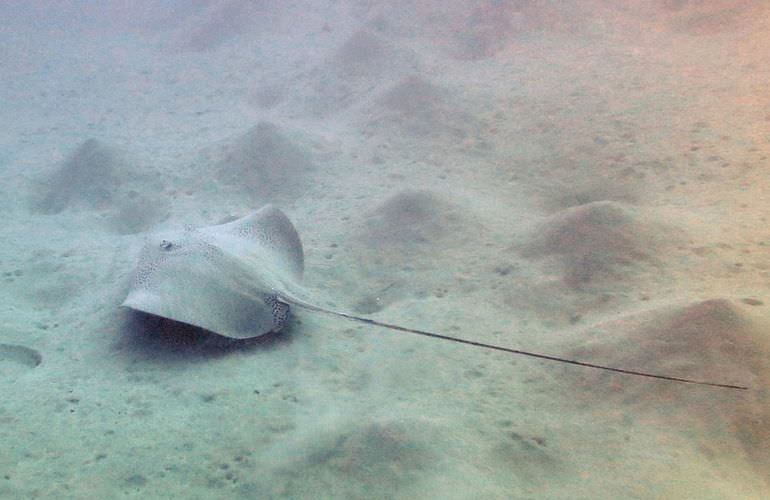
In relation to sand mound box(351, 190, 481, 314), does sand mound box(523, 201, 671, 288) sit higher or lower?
higher

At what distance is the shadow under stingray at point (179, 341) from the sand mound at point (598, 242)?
6.83 ft

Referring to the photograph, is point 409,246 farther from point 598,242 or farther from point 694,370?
point 694,370

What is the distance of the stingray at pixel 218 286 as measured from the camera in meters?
3.47

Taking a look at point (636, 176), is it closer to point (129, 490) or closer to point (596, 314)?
point (596, 314)

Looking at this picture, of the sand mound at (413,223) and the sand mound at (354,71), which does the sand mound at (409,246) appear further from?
the sand mound at (354,71)

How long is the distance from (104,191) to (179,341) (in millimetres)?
3666

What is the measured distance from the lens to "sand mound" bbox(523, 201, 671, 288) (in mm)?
4012

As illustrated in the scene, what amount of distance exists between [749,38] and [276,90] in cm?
679

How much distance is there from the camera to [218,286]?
11.9 feet

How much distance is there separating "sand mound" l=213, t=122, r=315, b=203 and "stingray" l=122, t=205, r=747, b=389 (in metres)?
2.18

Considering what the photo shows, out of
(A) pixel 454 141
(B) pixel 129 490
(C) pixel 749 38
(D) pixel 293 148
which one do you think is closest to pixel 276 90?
(D) pixel 293 148

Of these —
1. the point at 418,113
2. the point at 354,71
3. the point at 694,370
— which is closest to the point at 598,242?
the point at 694,370

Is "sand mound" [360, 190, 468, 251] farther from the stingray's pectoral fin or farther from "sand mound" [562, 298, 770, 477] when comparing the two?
"sand mound" [562, 298, 770, 477]

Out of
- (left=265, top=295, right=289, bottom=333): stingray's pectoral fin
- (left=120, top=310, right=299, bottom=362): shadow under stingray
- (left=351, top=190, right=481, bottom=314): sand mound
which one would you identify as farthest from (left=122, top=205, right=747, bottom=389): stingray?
(left=351, top=190, right=481, bottom=314): sand mound
